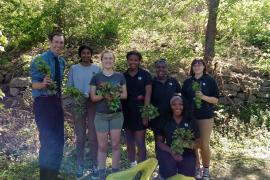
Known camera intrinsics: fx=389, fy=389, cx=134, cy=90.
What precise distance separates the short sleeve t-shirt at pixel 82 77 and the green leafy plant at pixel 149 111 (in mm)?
862

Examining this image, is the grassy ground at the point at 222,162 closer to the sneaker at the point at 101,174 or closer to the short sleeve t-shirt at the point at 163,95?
the sneaker at the point at 101,174

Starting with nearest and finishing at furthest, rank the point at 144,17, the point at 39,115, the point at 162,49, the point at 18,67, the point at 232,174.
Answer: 1. the point at 39,115
2. the point at 232,174
3. the point at 18,67
4. the point at 144,17
5. the point at 162,49

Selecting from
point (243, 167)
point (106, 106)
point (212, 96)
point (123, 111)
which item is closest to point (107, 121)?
point (106, 106)

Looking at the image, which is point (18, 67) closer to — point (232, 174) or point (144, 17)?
point (144, 17)

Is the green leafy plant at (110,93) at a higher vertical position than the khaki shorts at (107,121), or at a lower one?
higher

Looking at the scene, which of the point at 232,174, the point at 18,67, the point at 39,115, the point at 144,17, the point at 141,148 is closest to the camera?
the point at 39,115

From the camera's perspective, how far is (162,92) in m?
5.49

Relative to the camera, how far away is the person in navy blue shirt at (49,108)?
4.90 metres

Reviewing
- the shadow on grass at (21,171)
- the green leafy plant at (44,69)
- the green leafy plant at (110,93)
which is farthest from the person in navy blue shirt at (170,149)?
the shadow on grass at (21,171)

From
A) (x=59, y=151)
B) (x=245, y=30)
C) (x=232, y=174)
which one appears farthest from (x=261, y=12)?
(x=59, y=151)

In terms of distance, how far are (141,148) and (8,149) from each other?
8.34 ft

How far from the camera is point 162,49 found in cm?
1063

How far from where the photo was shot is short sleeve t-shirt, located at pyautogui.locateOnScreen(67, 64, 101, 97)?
18.2ft

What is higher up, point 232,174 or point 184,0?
point 184,0
